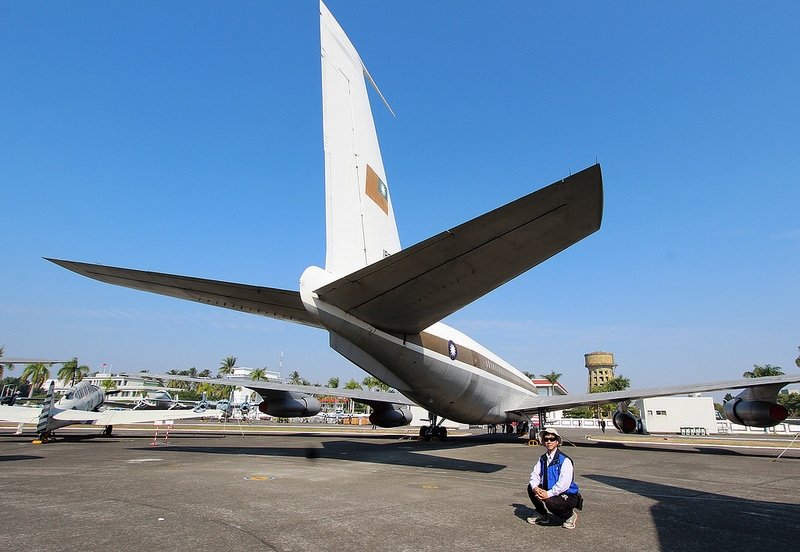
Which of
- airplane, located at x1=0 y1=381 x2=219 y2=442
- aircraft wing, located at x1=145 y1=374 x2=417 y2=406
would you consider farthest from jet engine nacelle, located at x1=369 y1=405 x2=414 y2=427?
airplane, located at x1=0 y1=381 x2=219 y2=442

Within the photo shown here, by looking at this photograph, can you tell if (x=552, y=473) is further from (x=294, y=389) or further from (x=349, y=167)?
(x=294, y=389)

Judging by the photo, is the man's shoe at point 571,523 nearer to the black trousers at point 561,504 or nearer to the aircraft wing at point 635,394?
the black trousers at point 561,504

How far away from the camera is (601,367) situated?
481 ft

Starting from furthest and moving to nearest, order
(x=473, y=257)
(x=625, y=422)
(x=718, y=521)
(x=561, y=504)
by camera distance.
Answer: (x=625, y=422)
(x=473, y=257)
(x=718, y=521)
(x=561, y=504)

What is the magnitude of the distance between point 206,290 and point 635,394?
18563mm

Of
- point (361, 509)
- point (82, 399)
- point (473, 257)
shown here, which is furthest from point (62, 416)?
point (473, 257)

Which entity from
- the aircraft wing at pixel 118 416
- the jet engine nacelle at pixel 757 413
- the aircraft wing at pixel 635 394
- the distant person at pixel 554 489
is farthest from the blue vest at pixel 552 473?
the aircraft wing at pixel 118 416

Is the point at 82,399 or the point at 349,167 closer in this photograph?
the point at 349,167

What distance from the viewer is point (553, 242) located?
6.24 metres

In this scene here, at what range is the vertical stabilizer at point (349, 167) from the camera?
10242 mm

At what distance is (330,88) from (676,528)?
36.2 feet

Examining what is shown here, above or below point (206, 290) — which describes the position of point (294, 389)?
below

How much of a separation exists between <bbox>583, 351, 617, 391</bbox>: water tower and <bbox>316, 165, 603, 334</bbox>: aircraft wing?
6111 inches

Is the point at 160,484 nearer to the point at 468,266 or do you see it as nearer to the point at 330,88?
the point at 468,266
